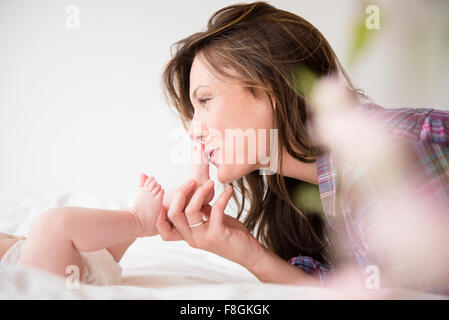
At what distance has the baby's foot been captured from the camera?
95 cm

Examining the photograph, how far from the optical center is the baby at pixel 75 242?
0.74 metres

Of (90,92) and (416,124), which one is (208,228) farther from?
(90,92)

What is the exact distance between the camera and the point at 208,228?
0.98 meters

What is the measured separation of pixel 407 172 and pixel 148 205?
60 cm

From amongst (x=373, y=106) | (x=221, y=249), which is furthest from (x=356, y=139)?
(x=221, y=249)

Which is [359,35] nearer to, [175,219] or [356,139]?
[356,139]

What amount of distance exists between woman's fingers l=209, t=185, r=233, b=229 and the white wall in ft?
4.05

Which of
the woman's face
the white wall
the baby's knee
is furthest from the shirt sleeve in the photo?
the white wall

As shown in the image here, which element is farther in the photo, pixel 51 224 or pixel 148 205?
pixel 148 205

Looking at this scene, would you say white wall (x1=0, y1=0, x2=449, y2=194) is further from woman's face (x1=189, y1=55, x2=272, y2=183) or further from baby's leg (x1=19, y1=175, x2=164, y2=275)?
baby's leg (x1=19, y1=175, x2=164, y2=275)

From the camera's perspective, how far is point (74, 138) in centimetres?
229

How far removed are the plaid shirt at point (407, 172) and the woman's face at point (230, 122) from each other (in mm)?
214

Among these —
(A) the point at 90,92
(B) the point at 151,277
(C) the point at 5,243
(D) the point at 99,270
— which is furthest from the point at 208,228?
(A) the point at 90,92

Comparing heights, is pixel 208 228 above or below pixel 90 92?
below
